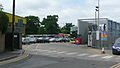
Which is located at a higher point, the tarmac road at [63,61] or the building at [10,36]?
the building at [10,36]

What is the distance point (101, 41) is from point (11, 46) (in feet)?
49.8

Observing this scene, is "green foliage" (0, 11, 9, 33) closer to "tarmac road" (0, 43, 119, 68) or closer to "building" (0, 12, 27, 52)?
"building" (0, 12, 27, 52)

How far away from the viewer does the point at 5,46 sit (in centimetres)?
2552

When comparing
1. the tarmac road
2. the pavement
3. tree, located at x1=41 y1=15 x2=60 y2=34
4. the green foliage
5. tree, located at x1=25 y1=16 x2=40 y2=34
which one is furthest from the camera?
tree, located at x1=41 y1=15 x2=60 y2=34

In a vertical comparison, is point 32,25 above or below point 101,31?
above

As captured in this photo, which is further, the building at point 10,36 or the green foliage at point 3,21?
the building at point 10,36

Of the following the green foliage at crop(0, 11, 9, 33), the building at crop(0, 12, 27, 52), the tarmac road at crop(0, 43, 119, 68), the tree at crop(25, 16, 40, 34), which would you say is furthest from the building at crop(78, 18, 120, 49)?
the tree at crop(25, 16, 40, 34)

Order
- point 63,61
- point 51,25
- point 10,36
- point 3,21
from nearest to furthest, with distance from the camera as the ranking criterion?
point 63,61 < point 3,21 < point 10,36 < point 51,25

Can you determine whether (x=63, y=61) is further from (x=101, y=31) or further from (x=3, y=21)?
(x=101, y=31)

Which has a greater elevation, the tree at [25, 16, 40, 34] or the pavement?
the tree at [25, 16, 40, 34]

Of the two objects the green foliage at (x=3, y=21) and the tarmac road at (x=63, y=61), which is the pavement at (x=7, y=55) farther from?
the green foliage at (x=3, y=21)

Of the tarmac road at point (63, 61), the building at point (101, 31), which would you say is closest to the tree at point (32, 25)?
the building at point (101, 31)

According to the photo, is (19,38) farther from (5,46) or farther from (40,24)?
(40,24)

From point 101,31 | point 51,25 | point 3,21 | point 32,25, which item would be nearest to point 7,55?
point 3,21
